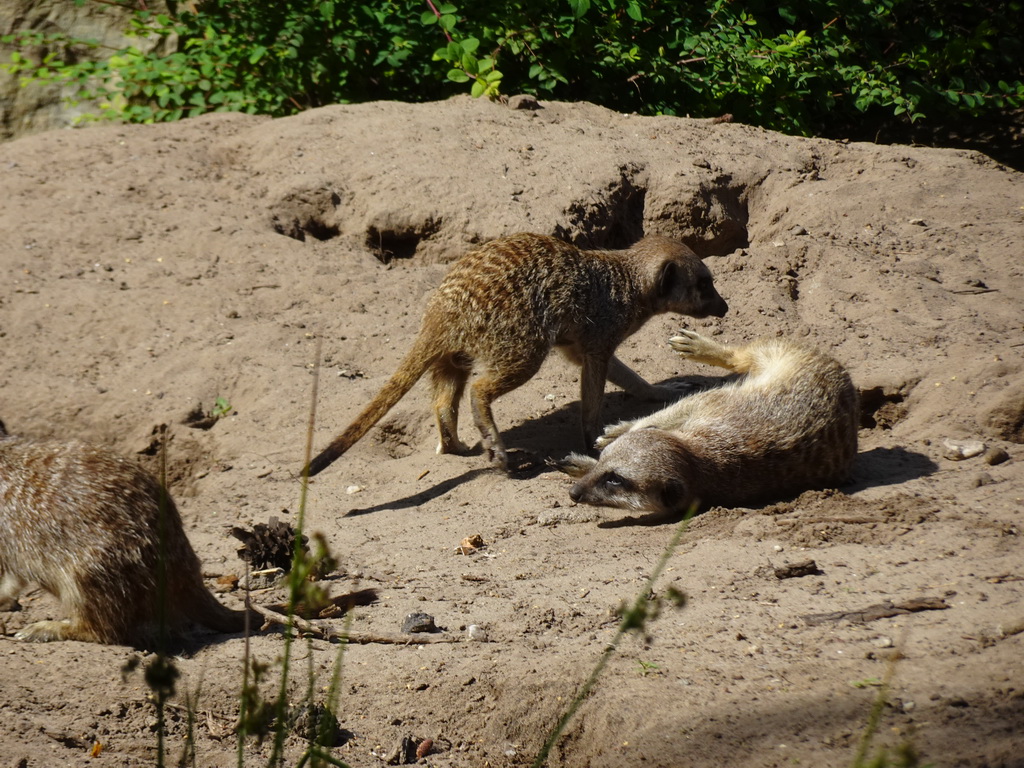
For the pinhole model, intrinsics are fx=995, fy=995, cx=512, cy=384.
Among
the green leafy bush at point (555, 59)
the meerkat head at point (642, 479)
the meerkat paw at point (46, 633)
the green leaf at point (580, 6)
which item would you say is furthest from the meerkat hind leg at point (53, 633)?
the green leaf at point (580, 6)

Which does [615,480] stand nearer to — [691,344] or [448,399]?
[448,399]

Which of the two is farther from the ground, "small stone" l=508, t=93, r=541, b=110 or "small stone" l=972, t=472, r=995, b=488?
"small stone" l=508, t=93, r=541, b=110

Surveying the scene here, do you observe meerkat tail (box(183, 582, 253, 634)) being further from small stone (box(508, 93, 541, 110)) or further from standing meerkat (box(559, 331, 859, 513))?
small stone (box(508, 93, 541, 110))

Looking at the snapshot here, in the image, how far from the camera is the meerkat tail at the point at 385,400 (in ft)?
15.1

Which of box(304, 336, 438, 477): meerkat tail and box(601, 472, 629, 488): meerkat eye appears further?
box(304, 336, 438, 477): meerkat tail

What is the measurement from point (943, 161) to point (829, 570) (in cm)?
436

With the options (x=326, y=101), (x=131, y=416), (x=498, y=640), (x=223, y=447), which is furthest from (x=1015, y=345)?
(x=326, y=101)

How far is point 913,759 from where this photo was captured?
1307 millimetres

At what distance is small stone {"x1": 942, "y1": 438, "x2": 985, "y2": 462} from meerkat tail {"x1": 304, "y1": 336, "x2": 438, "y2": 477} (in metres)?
2.40

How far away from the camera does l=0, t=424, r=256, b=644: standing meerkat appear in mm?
3049

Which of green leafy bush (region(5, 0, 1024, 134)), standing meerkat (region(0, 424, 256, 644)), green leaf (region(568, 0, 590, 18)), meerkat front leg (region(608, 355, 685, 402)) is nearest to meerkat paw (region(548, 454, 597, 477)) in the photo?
meerkat front leg (region(608, 355, 685, 402))

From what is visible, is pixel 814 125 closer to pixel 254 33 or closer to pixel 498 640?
pixel 254 33

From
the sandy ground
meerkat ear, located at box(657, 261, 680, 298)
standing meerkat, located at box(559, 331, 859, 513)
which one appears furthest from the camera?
meerkat ear, located at box(657, 261, 680, 298)

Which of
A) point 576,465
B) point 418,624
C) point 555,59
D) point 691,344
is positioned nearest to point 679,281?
point 691,344
